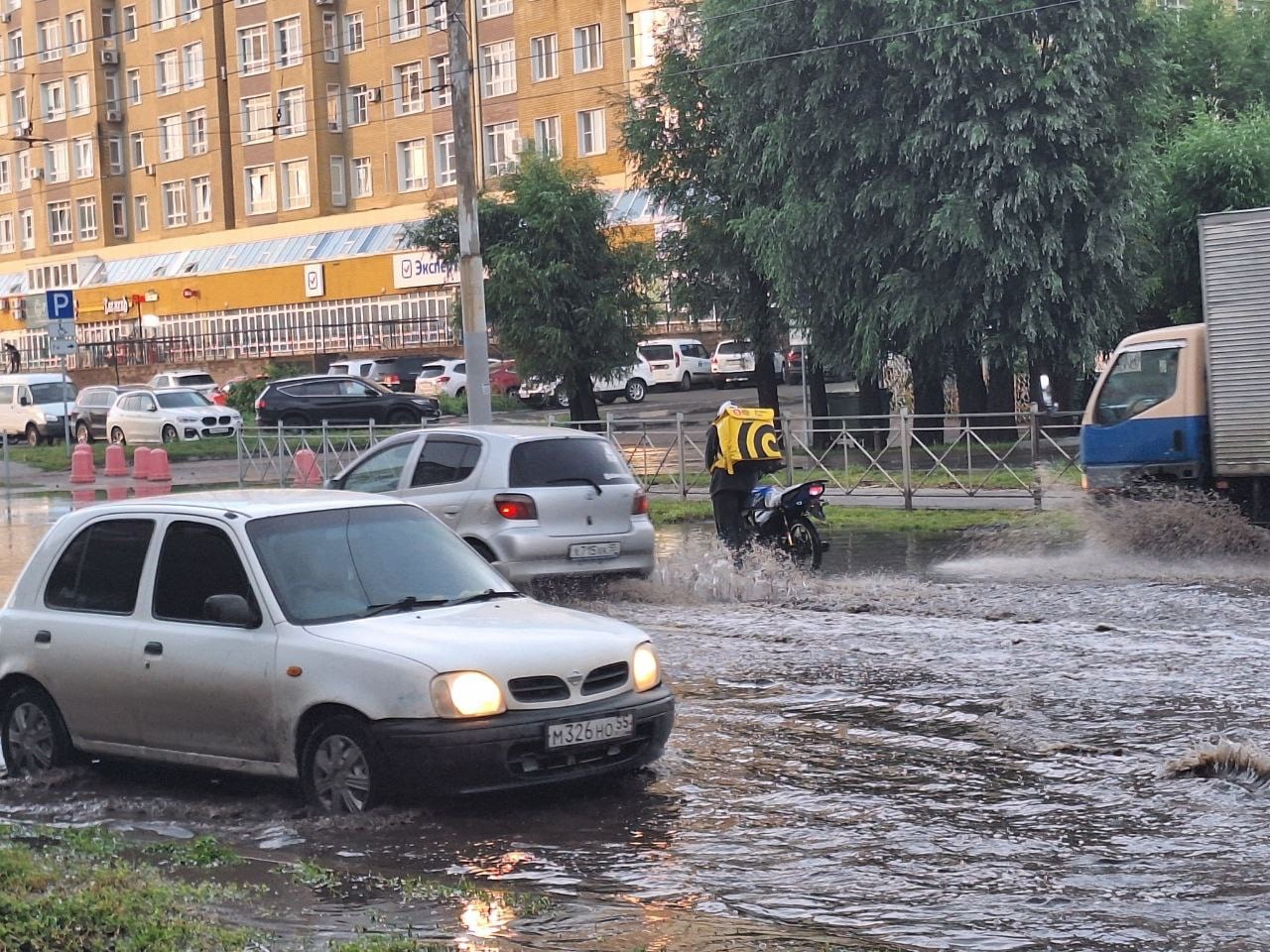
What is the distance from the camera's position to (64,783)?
862cm

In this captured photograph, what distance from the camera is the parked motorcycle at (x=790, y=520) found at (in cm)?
1656

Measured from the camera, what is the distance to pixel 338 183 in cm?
7475

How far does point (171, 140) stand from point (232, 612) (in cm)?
7774

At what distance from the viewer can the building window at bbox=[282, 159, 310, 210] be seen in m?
75.0

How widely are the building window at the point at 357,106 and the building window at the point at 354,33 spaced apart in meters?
1.61

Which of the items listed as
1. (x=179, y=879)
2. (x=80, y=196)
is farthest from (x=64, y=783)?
(x=80, y=196)

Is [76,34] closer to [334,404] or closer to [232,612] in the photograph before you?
[334,404]

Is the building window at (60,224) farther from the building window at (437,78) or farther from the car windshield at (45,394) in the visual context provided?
the car windshield at (45,394)

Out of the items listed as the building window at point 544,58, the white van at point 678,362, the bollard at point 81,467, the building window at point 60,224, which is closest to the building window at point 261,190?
the building window at point 60,224

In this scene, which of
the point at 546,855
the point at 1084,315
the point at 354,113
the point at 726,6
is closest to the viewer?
the point at 546,855

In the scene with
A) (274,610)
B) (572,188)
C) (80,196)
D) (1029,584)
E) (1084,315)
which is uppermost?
(80,196)

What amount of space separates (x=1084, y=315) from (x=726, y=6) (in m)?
8.90

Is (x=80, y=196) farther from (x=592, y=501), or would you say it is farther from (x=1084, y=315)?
(x=592, y=501)

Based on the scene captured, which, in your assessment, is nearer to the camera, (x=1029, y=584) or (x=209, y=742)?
(x=209, y=742)
